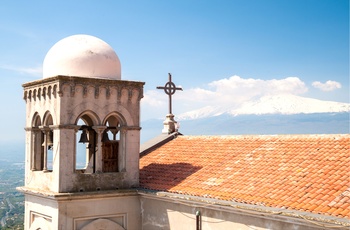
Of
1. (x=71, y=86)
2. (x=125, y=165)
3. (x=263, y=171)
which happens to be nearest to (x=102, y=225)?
(x=125, y=165)

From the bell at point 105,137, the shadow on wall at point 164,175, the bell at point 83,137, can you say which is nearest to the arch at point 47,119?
the bell at point 83,137

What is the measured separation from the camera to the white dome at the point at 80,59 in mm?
15391

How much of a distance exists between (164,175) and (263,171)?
342 cm

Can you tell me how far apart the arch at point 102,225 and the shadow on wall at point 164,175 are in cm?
139

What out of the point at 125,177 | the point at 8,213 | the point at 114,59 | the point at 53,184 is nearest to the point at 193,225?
the point at 125,177

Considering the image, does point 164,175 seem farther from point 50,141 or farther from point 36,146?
point 36,146

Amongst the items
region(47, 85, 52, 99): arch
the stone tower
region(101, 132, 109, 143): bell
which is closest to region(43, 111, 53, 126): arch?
the stone tower

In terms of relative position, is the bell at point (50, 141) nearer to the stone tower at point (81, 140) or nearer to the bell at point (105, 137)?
the stone tower at point (81, 140)

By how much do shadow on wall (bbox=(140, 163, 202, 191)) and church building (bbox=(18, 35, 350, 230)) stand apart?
4 centimetres

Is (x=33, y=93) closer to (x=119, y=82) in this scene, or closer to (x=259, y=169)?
(x=119, y=82)

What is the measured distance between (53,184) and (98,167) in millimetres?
1387

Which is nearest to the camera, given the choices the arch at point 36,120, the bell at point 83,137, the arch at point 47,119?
the arch at point 47,119

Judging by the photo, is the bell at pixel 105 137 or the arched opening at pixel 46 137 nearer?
the arched opening at pixel 46 137

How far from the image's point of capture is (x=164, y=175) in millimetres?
15891
